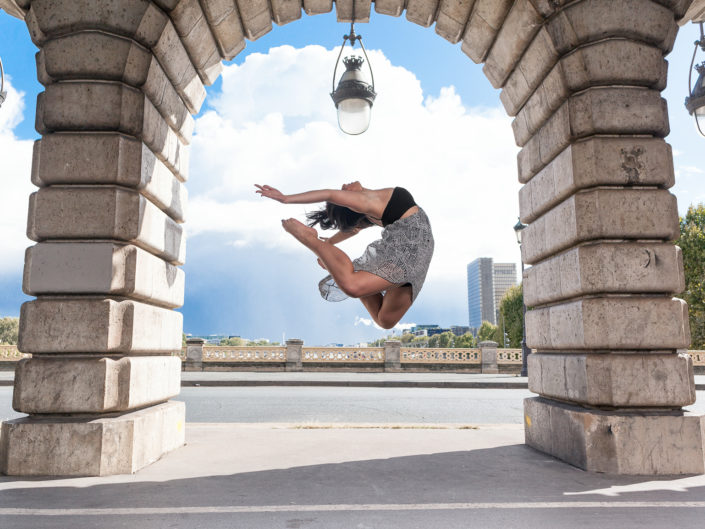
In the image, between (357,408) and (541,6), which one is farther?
(357,408)

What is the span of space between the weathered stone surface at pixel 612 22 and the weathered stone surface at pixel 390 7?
2.10 meters

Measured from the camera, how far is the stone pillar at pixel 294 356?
1074 inches

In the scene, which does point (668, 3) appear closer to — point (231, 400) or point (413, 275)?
point (413, 275)

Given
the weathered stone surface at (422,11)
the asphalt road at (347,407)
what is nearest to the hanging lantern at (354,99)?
the weathered stone surface at (422,11)

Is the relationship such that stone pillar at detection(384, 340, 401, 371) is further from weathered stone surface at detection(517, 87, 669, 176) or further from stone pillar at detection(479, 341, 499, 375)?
Answer: weathered stone surface at detection(517, 87, 669, 176)

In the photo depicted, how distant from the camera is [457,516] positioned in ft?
10.9

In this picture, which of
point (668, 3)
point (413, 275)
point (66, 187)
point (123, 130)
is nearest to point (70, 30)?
point (123, 130)

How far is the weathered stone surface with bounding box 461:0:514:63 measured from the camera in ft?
19.3

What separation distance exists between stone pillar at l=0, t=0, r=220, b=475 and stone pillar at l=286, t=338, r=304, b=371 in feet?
72.8

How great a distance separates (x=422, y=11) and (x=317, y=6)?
4.05 ft

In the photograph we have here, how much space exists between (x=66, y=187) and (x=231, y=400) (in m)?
10.0

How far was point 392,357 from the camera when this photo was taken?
28.3 metres

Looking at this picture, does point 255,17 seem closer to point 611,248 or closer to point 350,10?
point 350,10

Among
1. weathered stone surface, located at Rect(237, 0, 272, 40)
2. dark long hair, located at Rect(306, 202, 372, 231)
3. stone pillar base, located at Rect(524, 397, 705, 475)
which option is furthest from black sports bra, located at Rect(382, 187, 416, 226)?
weathered stone surface, located at Rect(237, 0, 272, 40)
